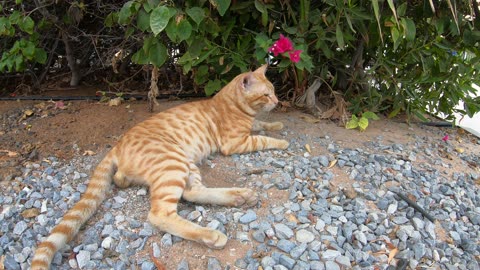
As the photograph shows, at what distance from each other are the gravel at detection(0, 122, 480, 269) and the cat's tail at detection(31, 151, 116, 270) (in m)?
0.06

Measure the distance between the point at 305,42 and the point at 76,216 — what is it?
6.78 feet

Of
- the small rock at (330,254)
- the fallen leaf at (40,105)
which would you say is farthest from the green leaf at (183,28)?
the fallen leaf at (40,105)

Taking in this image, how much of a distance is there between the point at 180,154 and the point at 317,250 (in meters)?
1.00

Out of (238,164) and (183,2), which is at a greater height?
(183,2)

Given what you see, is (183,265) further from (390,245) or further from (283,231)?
(390,245)

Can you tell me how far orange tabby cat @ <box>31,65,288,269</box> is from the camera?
1997mm

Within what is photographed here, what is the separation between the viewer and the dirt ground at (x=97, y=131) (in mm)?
2777

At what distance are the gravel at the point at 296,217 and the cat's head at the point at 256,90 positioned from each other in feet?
1.29

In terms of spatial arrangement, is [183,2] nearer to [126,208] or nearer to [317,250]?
[126,208]

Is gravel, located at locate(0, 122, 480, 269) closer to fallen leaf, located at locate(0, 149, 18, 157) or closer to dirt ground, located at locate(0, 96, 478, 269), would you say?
dirt ground, located at locate(0, 96, 478, 269)

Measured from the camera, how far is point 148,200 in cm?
233

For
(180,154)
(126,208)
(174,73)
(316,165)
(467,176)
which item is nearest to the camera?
(126,208)

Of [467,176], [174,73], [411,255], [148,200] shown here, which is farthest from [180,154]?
[467,176]

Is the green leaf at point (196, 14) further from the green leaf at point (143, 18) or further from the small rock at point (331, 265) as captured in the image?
the small rock at point (331, 265)
